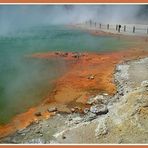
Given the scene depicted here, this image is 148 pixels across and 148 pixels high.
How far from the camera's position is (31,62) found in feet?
53.9

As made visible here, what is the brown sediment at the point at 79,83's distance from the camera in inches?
375

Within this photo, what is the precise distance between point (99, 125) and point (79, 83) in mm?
4071

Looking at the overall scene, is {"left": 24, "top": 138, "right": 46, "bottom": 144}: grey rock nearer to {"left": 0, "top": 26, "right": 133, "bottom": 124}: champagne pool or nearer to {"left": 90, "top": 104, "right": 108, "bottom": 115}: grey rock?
{"left": 0, "top": 26, "right": 133, "bottom": 124}: champagne pool

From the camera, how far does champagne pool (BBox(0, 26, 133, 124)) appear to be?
10945 mm

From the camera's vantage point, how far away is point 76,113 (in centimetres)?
957

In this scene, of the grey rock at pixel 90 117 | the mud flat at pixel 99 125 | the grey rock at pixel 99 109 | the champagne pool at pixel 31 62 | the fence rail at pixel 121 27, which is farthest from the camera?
the fence rail at pixel 121 27

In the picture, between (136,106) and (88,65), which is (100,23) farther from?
(136,106)

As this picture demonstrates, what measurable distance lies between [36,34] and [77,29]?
4.71 metres

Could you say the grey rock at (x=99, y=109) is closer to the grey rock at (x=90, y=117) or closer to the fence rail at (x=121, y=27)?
the grey rock at (x=90, y=117)

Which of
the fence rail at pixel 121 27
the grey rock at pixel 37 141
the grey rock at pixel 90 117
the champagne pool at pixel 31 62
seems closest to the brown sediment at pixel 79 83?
the champagne pool at pixel 31 62

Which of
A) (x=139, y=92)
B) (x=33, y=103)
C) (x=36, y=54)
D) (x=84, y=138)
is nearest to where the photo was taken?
(x=84, y=138)

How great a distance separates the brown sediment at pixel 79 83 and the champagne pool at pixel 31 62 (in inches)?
14.9

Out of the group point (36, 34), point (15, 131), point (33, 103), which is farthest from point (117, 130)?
point (36, 34)

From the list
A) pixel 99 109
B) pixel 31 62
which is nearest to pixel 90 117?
pixel 99 109
